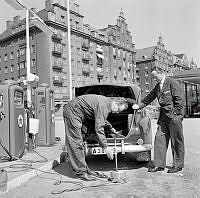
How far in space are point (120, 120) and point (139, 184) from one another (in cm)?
257

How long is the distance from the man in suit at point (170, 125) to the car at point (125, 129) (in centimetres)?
28

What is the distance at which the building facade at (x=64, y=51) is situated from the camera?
180 feet

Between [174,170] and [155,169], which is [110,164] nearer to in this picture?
[155,169]

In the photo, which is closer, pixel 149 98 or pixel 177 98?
pixel 177 98

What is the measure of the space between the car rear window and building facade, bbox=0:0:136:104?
39703 mm

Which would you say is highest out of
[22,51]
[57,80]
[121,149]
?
[22,51]

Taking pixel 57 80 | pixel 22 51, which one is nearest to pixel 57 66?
pixel 57 80

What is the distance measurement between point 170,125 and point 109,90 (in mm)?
1677

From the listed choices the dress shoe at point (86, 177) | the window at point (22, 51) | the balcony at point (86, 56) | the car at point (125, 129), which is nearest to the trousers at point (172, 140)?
the car at point (125, 129)

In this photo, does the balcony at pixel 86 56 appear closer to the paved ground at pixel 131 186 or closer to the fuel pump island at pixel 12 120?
the fuel pump island at pixel 12 120

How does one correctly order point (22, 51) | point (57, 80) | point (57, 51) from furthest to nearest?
point (22, 51), point (57, 51), point (57, 80)

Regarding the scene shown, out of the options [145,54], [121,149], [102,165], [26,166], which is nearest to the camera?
[121,149]

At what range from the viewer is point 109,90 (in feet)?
25.4

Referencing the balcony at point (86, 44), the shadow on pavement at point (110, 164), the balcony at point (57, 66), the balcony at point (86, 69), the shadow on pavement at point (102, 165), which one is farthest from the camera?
the balcony at point (86, 44)
